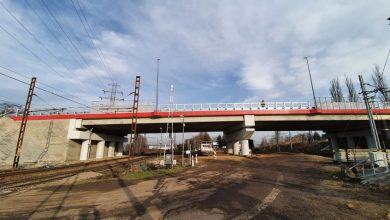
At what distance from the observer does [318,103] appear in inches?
1548

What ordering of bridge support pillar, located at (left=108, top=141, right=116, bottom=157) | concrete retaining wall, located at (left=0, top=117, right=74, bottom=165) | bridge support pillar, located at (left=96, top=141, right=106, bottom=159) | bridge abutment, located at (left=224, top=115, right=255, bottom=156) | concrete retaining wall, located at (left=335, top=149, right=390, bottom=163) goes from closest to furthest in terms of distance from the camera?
concrete retaining wall, located at (left=335, top=149, right=390, bottom=163) → concrete retaining wall, located at (left=0, top=117, right=74, bottom=165) → bridge abutment, located at (left=224, top=115, right=255, bottom=156) → bridge support pillar, located at (left=96, top=141, right=106, bottom=159) → bridge support pillar, located at (left=108, top=141, right=116, bottom=157)

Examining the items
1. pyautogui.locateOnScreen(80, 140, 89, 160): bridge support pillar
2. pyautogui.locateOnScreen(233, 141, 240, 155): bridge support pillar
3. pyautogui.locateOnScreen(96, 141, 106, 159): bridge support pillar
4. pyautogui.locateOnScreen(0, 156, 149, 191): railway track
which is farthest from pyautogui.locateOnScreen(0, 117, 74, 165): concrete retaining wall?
pyautogui.locateOnScreen(233, 141, 240, 155): bridge support pillar

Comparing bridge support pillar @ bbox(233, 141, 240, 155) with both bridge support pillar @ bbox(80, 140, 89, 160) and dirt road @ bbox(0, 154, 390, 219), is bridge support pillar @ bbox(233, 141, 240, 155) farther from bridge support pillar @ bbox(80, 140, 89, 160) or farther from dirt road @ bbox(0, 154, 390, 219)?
dirt road @ bbox(0, 154, 390, 219)

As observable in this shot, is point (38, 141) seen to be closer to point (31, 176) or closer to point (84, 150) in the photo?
point (84, 150)

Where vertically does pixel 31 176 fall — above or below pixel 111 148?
below

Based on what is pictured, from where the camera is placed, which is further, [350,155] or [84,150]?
[84,150]

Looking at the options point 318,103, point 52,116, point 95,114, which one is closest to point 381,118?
point 318,103

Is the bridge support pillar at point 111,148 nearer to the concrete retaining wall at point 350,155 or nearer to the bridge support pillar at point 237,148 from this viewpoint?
the bridge support pillar at point 237,148

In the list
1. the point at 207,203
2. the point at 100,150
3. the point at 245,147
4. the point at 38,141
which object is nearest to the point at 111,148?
the point at 100,150

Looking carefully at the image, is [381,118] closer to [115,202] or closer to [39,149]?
[115,202]

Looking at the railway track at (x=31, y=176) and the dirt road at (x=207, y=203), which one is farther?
the railway track at (x=31, y=176)

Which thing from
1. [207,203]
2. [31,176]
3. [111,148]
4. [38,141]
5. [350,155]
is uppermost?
[38,141]

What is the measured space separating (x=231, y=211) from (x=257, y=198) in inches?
86.6

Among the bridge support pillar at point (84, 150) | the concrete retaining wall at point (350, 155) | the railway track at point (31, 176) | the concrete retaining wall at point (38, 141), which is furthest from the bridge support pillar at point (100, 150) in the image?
the concrete retaining wall at point (350, 155)
